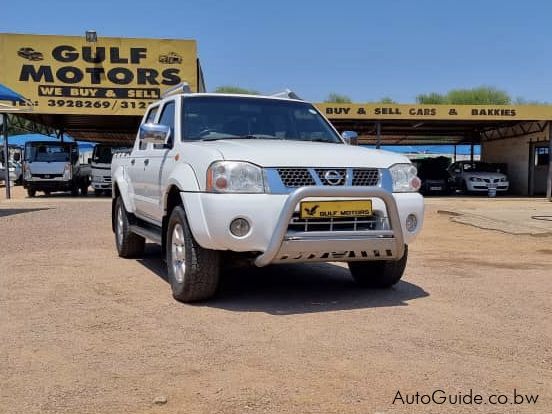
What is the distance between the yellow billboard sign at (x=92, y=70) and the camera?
21.9 meters

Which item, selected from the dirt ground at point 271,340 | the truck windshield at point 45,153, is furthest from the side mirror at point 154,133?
the truck windshield at point 45,153

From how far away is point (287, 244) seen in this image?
4.71 metres

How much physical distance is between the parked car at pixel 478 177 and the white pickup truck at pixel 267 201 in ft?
72.2

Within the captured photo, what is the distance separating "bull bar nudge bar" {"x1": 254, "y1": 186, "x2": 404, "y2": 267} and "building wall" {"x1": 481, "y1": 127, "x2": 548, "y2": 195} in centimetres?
2488

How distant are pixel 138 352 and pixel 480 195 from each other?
26.0m

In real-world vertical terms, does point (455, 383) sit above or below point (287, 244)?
below

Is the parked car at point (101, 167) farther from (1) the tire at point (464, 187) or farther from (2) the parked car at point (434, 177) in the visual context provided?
(1) the tire at point (464, 187)

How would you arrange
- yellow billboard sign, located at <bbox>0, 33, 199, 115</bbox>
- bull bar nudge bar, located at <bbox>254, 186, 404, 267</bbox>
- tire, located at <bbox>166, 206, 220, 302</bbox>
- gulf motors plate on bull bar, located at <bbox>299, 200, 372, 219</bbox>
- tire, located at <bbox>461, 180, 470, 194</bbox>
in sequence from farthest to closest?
tire, located at <bbox>461, 180, 470, 194</bbox>, yellow billboard sign, located at <bbox>0, 33, 199, 115</bbox>, tire, located at <bbox>166, 206, 220, 302</bbox>, gulf motors plate on bull bar, located at <bbox>299, 200, 372, 219</bbox>, bull bar nudge bar, located at <bbox>254, 186, 404, 267</bbox>

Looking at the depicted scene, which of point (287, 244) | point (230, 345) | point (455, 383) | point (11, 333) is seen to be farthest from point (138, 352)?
point (455, 383)

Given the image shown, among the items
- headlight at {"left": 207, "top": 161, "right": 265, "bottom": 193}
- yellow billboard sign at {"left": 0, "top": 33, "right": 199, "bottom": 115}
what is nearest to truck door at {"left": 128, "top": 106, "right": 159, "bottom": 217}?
headlight at {"left": 207, "top": 161, "right": 265, "bottom": 193}

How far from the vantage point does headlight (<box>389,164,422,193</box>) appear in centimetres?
530

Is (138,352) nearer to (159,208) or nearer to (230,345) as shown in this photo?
(230,345)

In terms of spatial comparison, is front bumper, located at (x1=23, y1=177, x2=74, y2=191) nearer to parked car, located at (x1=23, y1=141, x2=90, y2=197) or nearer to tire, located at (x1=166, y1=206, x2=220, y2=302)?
parked car, located at (x1=23, y1=141, x2=90, y2=197)

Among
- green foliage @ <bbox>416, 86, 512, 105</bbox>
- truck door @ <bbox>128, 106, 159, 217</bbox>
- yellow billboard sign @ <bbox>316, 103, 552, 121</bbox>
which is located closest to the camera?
truck door @ <bbox>128, 106, 159, 217</bbox>
